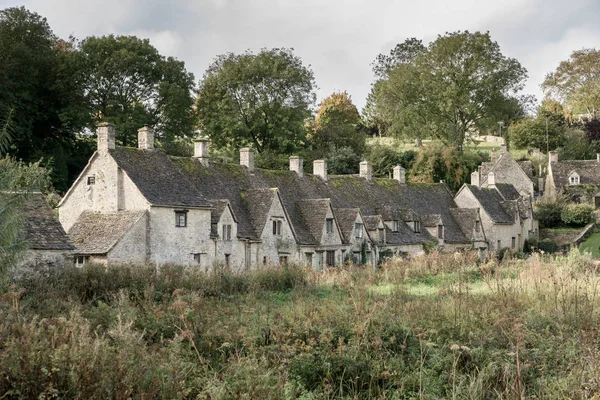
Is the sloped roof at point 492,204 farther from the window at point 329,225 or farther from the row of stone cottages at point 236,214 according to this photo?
the window at point 329,225

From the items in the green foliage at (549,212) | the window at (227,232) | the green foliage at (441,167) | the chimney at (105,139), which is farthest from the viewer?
the green foliage at (441,167)

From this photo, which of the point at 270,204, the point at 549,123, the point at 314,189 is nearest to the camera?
the point at 270,204

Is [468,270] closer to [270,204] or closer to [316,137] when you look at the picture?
[270,204]

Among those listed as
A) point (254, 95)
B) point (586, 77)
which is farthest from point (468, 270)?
point (586, 77)

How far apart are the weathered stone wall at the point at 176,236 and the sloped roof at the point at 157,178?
0.50 metres

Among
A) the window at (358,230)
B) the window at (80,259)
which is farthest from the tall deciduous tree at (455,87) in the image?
the window at (80,259)

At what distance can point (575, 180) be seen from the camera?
76.0 meters

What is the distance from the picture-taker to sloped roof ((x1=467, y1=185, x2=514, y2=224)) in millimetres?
58884

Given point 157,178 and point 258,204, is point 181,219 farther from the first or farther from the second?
point 258,204

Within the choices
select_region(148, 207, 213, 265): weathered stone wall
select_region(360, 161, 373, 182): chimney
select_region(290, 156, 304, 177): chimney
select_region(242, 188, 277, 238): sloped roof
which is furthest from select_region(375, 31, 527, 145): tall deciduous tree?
select_region(148, 207, 213, 265): weathered stone wall

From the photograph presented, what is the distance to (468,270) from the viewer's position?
2673 centimetres

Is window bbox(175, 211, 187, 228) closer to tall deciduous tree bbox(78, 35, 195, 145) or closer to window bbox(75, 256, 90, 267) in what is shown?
window bbox(75, 256, 90, 267)

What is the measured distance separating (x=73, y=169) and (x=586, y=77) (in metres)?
77.3

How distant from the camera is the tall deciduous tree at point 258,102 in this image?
6550 cm
